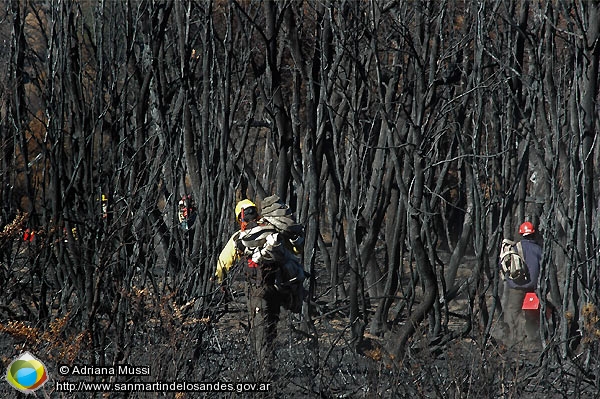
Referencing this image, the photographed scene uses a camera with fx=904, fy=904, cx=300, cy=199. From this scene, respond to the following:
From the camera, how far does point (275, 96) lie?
8.42 metres

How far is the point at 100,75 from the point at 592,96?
11.3 ft

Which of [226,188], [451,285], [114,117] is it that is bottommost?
[451,285]

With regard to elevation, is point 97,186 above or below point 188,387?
above

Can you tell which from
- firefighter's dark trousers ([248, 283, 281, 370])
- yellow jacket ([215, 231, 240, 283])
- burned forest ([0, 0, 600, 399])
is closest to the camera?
burned forest ([0, 0, 600, 399])

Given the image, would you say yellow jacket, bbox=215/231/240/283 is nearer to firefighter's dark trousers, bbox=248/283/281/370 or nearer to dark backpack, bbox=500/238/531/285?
firefighter's dark trousers, bbox=248/283/281/370

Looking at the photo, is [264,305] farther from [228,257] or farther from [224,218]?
[224,218]

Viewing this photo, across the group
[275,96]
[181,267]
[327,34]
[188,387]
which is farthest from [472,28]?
Answer: [188,387]

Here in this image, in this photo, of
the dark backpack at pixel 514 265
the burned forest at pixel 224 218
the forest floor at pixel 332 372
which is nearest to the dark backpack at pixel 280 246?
the burned forest at pixel 224 218

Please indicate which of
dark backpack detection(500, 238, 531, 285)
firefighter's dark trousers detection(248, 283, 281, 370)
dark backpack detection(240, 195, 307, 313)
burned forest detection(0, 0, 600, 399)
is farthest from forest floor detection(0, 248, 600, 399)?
dark backpack detection(500, 238, 531, 285)

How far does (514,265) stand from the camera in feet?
30.8

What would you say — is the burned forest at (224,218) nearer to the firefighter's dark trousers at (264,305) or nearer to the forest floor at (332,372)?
the forest floor at (332,372)

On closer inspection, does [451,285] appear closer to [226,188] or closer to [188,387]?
[226,188]

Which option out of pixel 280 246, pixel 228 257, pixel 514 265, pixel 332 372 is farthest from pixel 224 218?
pixel 514 265

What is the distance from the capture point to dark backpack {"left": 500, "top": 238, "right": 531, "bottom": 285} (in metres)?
9.36
